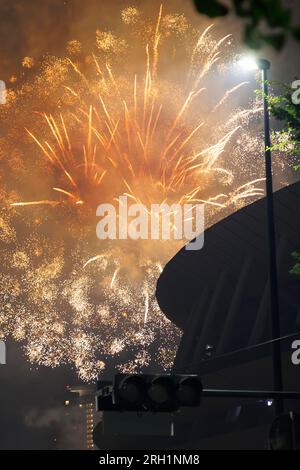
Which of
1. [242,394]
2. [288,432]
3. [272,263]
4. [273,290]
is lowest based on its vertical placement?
[288,432]

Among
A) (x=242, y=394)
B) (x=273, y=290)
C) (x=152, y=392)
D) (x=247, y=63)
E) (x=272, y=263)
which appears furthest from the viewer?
(x=247, y=63)

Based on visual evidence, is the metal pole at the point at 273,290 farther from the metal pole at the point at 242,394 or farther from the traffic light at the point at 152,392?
the traffic light at the point at 152,392

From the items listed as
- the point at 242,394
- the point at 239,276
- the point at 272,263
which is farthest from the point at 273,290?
the point at 239,276

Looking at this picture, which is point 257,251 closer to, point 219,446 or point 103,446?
point 219,446

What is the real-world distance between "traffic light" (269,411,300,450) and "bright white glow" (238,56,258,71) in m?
11.7

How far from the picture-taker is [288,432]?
888 centimetres

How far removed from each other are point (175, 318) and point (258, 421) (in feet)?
67.7

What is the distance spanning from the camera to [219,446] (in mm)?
33844

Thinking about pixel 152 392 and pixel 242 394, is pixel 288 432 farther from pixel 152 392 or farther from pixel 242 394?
pixel 152 392

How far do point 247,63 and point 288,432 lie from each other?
11.9m

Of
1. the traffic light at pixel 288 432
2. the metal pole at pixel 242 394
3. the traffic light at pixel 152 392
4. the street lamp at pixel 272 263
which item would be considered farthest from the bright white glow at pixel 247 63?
the traffic light at pixel 288 432

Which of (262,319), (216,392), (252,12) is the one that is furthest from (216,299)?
(252,12)

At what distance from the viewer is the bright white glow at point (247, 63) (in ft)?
61.5

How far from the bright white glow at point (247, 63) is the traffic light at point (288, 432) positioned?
38.3 feet
